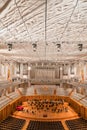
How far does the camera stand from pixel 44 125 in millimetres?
13328

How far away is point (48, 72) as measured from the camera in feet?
102

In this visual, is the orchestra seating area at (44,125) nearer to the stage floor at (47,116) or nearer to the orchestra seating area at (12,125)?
the orchestra seating area at (12,125)

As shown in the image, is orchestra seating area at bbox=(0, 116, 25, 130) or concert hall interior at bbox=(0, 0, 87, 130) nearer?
concert hall interior at bbox=(0, 0, 87, 130)

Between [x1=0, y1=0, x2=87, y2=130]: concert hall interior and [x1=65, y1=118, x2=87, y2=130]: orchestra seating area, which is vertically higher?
[x1=0, y1=0, x2=87, y2=130]: concert hall interior

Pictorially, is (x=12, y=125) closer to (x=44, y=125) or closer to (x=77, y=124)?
(x=44, y=125)

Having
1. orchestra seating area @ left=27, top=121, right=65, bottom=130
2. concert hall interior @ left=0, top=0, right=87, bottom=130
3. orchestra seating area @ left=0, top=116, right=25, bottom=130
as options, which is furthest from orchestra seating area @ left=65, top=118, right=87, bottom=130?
orchestra seating area @ left=0, top=116, right=25, bottom=130

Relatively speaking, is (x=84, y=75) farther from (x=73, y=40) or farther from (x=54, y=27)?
(x=54, y=27)

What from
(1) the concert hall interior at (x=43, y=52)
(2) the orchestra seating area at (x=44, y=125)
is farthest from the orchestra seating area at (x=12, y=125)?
(2) the orchestra seating area at (x=44, y=125)

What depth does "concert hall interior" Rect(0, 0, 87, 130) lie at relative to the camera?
5.78m

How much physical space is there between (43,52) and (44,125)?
6.53m

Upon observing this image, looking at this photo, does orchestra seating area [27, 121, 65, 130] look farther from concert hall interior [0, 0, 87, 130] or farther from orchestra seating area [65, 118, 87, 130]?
orchestra seating area [65, 118, 87, 130]

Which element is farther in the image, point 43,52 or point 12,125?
point 43,52

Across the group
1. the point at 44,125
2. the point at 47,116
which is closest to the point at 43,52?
the point at 47,116

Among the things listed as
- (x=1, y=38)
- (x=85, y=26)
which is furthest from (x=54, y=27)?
(x=1, y=38)
